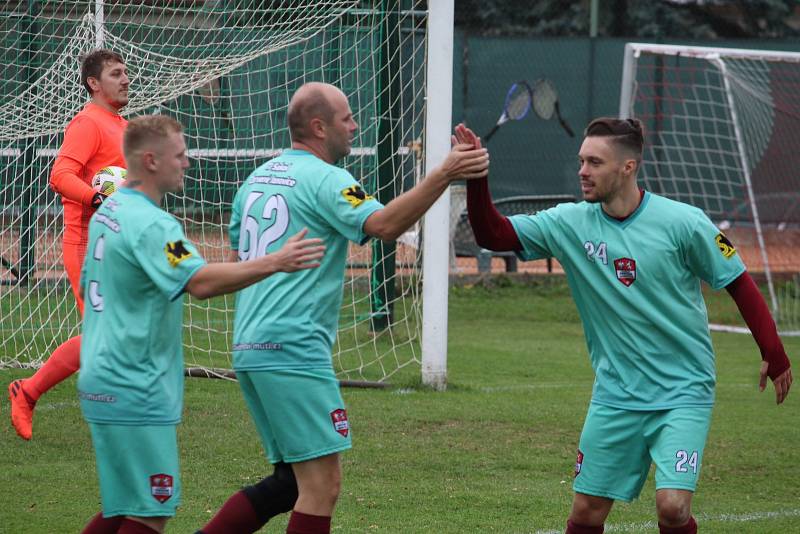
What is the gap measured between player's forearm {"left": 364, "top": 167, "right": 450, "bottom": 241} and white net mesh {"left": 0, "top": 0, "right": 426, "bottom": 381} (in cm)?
507

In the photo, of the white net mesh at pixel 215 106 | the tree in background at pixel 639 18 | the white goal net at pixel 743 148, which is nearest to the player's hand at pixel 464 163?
the white net mesh at pixel 215 106

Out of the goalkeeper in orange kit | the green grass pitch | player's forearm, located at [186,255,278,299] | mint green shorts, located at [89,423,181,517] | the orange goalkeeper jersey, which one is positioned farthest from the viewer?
the orange goalkeeper jersey

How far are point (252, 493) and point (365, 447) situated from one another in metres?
2.69

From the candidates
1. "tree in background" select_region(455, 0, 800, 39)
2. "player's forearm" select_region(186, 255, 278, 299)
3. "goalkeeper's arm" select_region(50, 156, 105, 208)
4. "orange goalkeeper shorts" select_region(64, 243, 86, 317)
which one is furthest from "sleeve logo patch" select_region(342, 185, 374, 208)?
"tree in background" select_region(455, 0, 800, 39)

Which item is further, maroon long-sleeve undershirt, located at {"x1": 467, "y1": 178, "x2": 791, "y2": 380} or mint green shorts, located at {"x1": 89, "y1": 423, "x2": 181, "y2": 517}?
maroon long-sleeve undershirt, located at {"x1": 467, "y1": 178, "x2": 791, "y2": 380}

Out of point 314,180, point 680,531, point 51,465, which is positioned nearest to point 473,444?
point 51,465

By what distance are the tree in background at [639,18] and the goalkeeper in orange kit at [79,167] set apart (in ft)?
50.6

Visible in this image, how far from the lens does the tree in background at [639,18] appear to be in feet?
74.7

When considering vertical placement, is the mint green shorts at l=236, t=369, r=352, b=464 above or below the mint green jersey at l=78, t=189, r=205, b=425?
below

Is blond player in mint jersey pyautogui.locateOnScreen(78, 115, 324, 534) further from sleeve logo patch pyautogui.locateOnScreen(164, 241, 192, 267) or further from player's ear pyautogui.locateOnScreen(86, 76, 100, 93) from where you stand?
player's ear pyautogui.locateOnScreen(86, 76, 100, 93)

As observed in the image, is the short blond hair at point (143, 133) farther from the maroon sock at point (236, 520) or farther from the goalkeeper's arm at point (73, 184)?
the goalkeeper's arm at point (73, 184)

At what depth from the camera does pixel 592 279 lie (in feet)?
15.1

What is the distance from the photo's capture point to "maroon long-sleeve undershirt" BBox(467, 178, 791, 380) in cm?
456

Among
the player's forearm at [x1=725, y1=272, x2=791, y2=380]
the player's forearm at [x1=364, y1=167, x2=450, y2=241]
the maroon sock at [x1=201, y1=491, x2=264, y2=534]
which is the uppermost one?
the player's forearm at [x1=364, y1=167, x2=450, y2=241]
